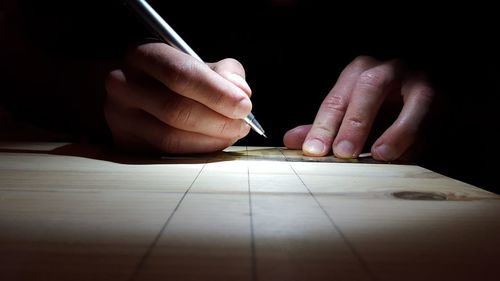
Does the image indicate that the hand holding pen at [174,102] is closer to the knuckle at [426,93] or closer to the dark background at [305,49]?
the dark background at [305,49]

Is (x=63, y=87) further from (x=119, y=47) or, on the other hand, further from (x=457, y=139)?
(x=457, y=139)

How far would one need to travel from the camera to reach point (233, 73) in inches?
50.6

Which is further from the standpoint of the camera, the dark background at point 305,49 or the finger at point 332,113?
the dark background at point 305,49

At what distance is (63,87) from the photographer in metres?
1.99

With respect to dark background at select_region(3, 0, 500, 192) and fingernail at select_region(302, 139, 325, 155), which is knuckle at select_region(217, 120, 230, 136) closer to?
fingernail at select_region(302, 139, 325, 155)

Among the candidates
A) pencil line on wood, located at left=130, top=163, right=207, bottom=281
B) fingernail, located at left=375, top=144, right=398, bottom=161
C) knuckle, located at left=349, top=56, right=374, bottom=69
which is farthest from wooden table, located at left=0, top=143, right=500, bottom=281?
knuckle, located at left=349, top=56, right=374, bottom=69

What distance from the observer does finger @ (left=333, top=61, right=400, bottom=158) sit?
121 centimetres

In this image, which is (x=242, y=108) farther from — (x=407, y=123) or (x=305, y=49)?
(x=305, y=49)

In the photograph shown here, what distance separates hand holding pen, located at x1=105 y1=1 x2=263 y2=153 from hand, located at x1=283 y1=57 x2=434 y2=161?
29 centimetres

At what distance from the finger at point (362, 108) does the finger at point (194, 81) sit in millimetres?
351

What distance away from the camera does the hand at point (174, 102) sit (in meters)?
1.07

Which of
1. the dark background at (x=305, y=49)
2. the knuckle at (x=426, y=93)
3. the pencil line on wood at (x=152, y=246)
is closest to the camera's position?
the pencil line on wood at (x=152, y=246)

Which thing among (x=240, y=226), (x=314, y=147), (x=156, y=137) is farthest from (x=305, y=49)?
(x=240, y=226)

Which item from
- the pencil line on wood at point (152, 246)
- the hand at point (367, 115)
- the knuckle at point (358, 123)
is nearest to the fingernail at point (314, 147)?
the hand at point (367, 115)
